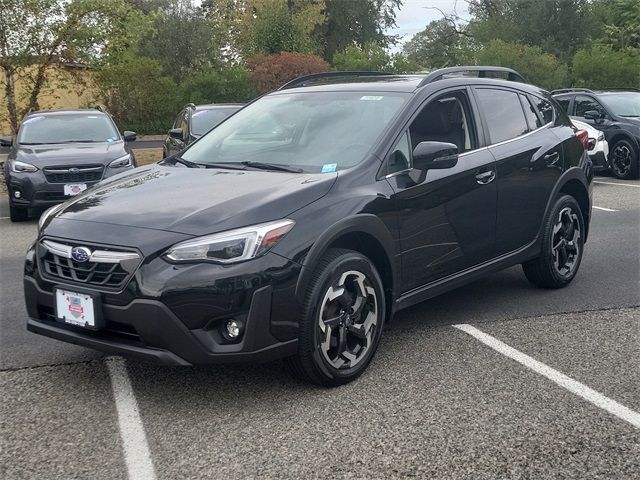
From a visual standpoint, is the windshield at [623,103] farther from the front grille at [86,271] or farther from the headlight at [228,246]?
the front grille at [86,271]

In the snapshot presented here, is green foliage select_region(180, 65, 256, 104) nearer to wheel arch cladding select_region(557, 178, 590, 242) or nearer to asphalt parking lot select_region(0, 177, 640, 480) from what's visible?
wheel arch cladding select_region(557, 178, 590, 242)

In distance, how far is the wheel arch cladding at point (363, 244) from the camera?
396 cm

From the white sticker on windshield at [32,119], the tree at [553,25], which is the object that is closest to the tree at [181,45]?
the tree at [553,25]

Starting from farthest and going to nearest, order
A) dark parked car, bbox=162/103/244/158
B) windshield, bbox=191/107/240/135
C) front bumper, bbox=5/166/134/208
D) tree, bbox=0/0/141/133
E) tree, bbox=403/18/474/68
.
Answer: tree, bbox=403/18/474/68
tree, bbox=0/0/141/133
windshield, bbox=191/107/240/135
dark parked car, bbox=162/103/244/158
front bumper, bbox=5/166/134/208

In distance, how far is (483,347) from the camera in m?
4.87

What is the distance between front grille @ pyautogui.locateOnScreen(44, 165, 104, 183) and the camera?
1042 centimetres

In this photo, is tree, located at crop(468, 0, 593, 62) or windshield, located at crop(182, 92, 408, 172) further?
Result: tree, located at crop(468, 0, 593, 62)

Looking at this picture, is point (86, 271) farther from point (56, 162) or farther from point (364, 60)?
point (364, 60)

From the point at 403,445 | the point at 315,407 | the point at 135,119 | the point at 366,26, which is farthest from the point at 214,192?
the point at 366,26

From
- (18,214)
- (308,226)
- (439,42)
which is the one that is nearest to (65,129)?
(18,214)

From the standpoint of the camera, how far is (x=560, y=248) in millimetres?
6203

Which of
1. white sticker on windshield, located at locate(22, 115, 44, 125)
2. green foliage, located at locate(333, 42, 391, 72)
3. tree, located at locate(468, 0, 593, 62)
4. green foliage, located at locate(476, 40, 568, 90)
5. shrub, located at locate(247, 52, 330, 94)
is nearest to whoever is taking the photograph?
white sticker on windshield, located at locate(22, 115, 44, 125)

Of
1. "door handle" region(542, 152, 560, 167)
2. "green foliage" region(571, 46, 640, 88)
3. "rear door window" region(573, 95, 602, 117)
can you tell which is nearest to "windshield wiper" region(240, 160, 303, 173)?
"door handle" region(542, 152, 560, 167)

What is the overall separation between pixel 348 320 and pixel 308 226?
1.92 feet
